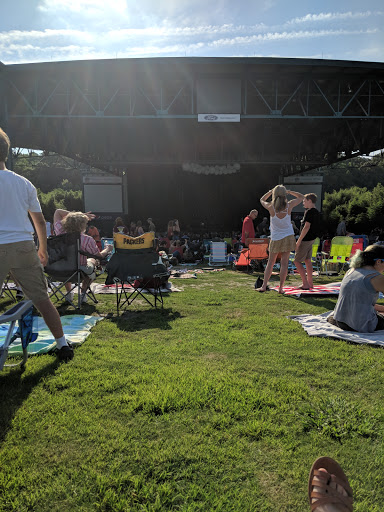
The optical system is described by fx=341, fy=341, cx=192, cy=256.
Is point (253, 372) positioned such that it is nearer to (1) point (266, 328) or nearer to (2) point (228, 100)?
(1) point (266, 328)

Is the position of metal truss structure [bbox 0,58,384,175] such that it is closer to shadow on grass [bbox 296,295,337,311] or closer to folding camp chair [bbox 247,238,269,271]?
folding camp chair [bbox 247,238,269,271]

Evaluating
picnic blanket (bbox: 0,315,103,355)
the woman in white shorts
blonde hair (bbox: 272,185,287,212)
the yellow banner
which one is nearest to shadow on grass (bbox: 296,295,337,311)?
the woman in white shorts

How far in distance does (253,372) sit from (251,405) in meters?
Result: 0.51

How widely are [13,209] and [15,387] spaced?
1.22 m

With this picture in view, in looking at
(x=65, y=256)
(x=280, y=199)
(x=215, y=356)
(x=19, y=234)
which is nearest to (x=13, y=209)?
(x=19, y=234)

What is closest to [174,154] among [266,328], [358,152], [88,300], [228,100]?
[228,100]

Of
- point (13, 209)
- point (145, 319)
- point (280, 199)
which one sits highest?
point (280, 199)

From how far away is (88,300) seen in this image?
5398mm

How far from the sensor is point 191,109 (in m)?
16.0

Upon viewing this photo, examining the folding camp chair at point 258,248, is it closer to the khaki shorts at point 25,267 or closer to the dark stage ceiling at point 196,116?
the khaki shorts at point 25,267

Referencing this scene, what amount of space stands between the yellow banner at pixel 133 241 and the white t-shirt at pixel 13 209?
231cm

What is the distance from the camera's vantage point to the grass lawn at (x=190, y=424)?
4.72 ft

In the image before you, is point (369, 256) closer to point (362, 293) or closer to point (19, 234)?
point (362, 293)

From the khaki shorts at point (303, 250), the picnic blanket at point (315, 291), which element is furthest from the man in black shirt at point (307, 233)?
the picnic blanket at point (315, 291)
